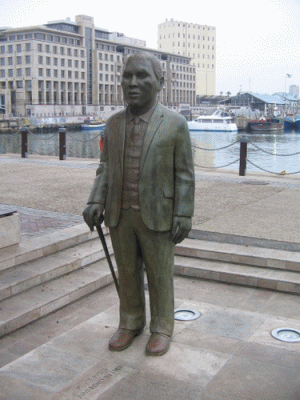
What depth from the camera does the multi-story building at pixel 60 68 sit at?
287ft

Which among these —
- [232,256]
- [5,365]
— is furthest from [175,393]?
[232,256]

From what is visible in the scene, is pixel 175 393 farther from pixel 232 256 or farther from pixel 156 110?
pixel 232 256

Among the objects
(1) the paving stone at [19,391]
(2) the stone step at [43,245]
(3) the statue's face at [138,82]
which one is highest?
(3) the statue's face at [138,82]

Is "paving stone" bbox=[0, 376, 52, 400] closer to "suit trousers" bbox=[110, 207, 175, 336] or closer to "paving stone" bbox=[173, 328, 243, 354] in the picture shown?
"suit trousers" bbox=[110, 207, 175, 336]

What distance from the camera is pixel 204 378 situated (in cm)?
368

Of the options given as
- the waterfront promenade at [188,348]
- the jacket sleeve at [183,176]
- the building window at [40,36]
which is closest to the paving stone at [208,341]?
the waterfront promenade at [188,348]

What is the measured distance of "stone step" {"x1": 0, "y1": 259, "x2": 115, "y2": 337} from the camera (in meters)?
4.86

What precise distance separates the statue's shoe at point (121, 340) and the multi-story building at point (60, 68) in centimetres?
8479

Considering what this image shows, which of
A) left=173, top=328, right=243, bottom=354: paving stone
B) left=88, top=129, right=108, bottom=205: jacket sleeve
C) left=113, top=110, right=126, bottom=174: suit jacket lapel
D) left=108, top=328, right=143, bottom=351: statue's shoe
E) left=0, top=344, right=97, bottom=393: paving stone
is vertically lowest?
left=0, top=344, right=97, bottom=393: paving stone

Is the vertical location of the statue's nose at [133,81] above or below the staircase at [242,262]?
above

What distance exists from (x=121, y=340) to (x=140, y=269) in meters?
0.56

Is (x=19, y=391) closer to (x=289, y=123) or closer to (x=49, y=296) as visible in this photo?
(x=49, y=296)

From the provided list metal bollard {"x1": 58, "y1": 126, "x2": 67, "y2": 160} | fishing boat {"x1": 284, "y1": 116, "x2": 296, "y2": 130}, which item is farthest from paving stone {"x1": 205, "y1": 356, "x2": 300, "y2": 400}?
fishing boat {"x1": 284, "y1": 116, "x2": 296, "y2": 130}

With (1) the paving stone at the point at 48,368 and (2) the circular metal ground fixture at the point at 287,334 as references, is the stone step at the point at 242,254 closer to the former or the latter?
(2) the circular metal ground fixture at the point at 287,334
